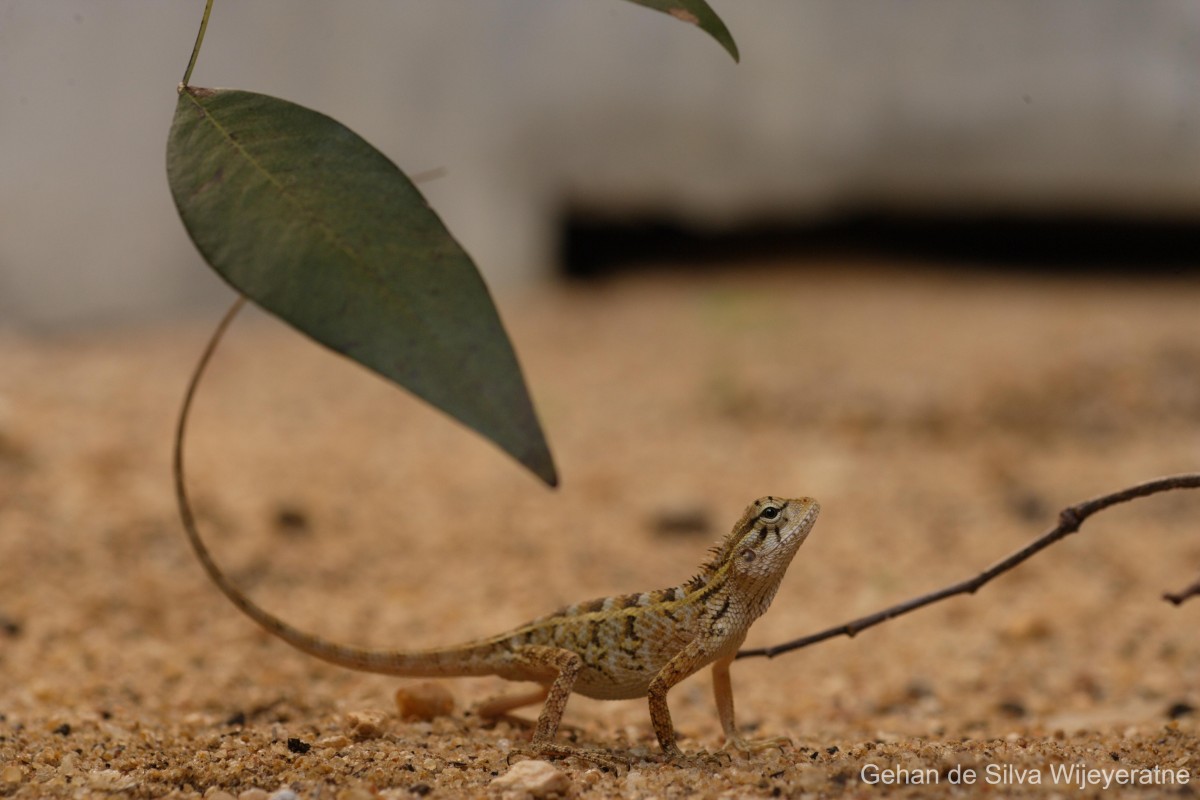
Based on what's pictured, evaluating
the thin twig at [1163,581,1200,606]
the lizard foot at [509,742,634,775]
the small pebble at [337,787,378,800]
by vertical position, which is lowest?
the small pebble at [337,787,378,800]

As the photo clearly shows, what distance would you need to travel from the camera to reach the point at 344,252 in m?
1.55

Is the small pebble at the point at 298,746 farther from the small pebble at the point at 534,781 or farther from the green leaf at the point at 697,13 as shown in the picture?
the green leaf at the point at 697,13

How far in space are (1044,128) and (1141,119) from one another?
0.60 m

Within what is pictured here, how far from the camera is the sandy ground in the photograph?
2232 millimetres

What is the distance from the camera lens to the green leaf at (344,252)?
1476 mm

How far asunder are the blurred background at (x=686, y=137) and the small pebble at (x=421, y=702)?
5066 mm

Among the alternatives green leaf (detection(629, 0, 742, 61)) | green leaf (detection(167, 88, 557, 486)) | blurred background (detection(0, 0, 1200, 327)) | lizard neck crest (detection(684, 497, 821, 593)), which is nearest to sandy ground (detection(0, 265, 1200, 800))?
lizard neck crest (detection(684, 497, 821, 593))

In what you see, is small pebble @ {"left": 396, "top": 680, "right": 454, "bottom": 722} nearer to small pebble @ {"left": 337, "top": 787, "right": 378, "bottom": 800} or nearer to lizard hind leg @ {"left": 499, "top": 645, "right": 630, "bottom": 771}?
lizard hind leg @ {"left": 499, "top": 645, "right": 630, "bottom": 771}

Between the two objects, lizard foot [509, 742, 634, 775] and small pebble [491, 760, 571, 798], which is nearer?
small pebble [491, 760, 571, 798]

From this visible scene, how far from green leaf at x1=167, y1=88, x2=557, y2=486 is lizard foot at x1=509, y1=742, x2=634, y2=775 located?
86cm

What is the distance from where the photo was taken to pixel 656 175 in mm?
8664

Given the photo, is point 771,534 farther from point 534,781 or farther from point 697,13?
point 697,13

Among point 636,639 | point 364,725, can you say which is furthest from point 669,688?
point 364,725

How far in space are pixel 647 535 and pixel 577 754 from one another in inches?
104
